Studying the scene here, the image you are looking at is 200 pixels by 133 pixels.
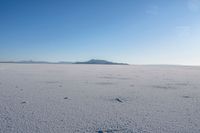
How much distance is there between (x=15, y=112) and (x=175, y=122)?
Result: 157 inches

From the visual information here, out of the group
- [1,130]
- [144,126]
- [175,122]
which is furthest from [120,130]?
[1,130]

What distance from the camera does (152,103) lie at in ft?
21.0

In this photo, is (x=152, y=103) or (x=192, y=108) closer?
(x=192, y=108)

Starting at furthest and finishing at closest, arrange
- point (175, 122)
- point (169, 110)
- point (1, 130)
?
point (169, 110) → point (175, 122) → point (1, 130)

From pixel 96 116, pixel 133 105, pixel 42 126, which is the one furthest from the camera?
pixel 133 105

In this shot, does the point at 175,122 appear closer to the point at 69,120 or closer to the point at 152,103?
the point at 152,103

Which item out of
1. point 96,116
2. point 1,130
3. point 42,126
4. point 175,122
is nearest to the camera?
point 1,130

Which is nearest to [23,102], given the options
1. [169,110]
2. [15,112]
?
[15,112]

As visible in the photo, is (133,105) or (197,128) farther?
(133,105)

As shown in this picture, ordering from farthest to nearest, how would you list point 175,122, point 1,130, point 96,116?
point 96,116 < point 175,122 < point 1,130

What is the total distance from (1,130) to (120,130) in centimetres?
237

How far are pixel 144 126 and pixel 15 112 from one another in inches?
130

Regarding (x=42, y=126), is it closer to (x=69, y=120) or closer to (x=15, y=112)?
(x=69, y=120)

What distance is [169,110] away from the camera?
219 inches
